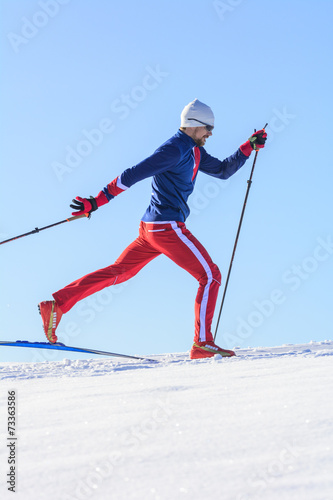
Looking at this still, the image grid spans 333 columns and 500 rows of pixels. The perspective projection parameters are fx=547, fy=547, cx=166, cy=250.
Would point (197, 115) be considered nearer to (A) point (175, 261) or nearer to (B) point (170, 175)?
(B) point (170, 175)

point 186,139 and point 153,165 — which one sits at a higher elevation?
point 186,139

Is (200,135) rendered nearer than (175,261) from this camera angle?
No

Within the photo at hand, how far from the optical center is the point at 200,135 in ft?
16.6

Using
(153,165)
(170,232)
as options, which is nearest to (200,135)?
(153,165)

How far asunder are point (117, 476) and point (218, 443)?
0.37m

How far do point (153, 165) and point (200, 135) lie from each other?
2.10ft

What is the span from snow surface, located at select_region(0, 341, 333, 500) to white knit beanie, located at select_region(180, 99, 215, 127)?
108 inches

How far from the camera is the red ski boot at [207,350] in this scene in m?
4.74

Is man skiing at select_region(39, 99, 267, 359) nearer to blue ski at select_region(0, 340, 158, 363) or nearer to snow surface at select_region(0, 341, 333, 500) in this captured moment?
blue ski at select_region(0, 340, 158, 363)

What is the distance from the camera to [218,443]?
1.85 m

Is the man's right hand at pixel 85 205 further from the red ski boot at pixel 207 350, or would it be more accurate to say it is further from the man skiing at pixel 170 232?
the red ski boot at pixel 207 350

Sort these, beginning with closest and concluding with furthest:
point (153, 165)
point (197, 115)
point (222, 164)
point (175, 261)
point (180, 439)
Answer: point (180, 439) → point (153, 165) → point (175, 261) → point (197, 115) → point (222, 164)

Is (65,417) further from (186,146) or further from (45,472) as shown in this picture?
(186,146)

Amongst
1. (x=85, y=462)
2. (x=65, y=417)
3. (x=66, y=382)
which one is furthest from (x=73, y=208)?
(x=85, y=462)
